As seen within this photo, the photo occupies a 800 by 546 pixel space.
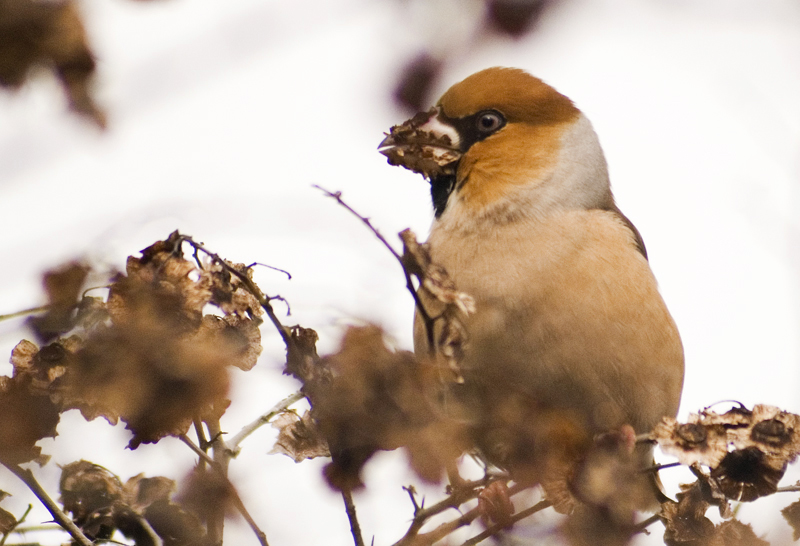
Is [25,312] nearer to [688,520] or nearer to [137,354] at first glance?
[137,354]

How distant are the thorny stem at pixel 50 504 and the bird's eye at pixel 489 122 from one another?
2.51 m

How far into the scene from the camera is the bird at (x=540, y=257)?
3.04 metres

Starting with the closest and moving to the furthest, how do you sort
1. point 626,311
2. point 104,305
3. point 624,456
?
point 104,305, point 624,456, point 626,311

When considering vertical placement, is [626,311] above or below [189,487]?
below

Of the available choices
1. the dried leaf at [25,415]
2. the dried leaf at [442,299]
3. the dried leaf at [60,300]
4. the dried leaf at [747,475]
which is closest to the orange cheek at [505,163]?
the dried leaf at [442,299]

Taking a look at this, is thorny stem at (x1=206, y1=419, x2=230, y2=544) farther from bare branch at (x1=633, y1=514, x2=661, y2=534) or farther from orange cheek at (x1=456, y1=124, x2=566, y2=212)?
orange cheek at (x1=456, y1=124, x2=566, y2=212)

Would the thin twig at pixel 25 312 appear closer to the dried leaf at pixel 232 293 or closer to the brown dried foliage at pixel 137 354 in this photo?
the brown dried foliage at pixel 137 354

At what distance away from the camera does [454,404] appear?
1.93 m

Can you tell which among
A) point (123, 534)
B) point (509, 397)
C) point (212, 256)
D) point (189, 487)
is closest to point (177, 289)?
point (212, 256)

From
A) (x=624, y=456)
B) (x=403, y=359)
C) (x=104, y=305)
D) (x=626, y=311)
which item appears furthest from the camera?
(x=626, y=311)

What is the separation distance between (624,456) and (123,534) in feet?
4.31

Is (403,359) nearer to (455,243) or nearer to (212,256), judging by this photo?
(212,256)

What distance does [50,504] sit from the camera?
1936mm

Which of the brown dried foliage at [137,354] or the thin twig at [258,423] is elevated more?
the brown dried foliage at [137,354]
